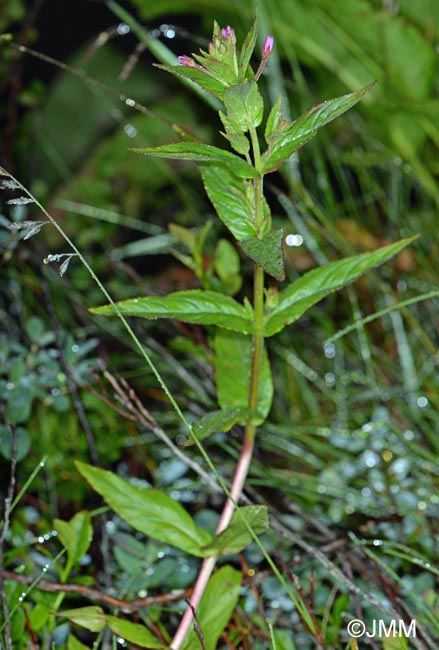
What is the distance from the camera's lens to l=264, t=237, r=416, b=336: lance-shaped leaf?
0.86 meters

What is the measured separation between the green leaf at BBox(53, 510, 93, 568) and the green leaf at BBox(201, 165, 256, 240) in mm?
399

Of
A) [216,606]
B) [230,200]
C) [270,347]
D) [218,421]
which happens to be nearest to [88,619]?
[216,606]

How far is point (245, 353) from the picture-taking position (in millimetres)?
1008

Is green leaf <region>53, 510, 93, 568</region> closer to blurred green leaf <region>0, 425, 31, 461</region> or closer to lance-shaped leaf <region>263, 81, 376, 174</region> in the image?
blurred green leaf <region>0, 425, 31, 461</region>

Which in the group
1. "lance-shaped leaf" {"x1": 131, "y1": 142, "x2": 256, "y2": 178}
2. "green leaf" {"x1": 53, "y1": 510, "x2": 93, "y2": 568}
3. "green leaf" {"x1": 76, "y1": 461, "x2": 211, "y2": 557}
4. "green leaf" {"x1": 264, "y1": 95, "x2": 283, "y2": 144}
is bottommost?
"green leaf" {"x1": 53, "y1": 510, "x2": 93, "y2": 568}

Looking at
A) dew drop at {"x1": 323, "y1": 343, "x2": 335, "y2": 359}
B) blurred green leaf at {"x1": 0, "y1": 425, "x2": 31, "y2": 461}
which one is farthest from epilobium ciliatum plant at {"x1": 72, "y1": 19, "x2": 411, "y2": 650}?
dew drop at {"x1": 323, "y1": 343, "x2": 335, "y2": 359}

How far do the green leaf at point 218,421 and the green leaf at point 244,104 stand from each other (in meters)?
0.31

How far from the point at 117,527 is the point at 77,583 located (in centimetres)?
19

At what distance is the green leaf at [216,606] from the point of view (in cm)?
88

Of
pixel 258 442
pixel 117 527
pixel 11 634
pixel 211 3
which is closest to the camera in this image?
pixel 11 634

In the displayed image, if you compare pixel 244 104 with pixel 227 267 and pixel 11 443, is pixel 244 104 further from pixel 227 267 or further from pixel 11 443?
pixel 11 443

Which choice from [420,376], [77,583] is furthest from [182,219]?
[77,583]

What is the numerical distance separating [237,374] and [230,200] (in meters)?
0.22

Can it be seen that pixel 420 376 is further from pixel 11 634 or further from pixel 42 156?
pixel 42 156
